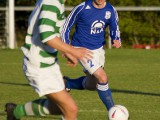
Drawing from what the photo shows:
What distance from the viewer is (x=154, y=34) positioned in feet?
93.8

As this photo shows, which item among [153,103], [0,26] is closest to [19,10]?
[0,26]

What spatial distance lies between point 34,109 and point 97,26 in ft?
9.95

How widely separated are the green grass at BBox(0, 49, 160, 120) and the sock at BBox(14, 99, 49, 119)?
175 cm

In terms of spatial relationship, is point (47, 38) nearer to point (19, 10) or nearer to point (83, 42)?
point (83, 42)

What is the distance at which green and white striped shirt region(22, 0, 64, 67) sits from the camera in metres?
6.85

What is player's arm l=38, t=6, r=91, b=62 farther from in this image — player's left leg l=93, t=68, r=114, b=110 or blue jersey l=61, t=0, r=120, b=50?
blue jersey l=61, t=0, r=120, b=50

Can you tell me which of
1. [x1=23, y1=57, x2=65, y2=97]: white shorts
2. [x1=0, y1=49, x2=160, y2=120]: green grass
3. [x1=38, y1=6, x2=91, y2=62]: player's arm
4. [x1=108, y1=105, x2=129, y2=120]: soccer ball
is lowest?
[x1=0, y1=49, x2=160, y2=120]: green grass

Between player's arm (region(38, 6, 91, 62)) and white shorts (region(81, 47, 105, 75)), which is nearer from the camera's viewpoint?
player's arm (region(38, 6, 91, 62))

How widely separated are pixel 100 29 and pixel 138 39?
1832 cm

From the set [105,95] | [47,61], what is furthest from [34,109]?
[105,95]

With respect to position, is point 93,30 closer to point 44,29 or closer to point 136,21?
point 44,29

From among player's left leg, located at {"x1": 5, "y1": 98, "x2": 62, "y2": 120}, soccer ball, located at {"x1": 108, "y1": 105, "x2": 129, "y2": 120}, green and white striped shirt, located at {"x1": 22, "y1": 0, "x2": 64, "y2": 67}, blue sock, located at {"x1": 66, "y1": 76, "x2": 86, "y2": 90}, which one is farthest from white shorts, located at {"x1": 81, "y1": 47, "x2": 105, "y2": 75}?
green and white striped shirt, located at {"x1": 22, "y1": 0, "x2": 64, "y2": 67}

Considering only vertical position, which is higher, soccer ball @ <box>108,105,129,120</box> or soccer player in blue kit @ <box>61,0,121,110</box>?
soccer player in blue kit @ <box>61,0,121,110</box>

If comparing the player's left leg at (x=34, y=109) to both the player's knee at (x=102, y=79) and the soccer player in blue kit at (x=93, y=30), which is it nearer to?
the player's knee at (x=102, y=79)
